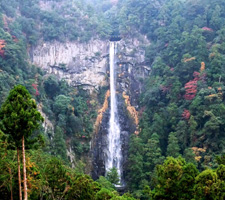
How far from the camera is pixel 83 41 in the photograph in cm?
3741

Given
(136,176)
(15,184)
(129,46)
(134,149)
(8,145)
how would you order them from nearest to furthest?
(8,145) < (15,184) < (136,176) < (134,149) < (129,46)

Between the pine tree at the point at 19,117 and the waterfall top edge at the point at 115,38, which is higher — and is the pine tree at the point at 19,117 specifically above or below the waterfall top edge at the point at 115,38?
below

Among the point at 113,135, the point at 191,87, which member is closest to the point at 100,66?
the point at 113,135

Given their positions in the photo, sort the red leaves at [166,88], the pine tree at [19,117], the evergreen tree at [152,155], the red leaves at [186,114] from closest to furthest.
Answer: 1. the pine tree at [19,117]
2. the evergreen tree at [152,155]
3. the red leaves at [186,114]
4. the red leaves at [166,88]

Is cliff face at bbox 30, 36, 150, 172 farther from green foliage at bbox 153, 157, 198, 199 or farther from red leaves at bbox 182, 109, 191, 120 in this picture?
green foliage at bbox 153, 157, 198, 199

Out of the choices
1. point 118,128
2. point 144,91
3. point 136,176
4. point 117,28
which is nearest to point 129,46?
point 117,28

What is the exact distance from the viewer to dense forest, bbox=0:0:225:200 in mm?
16000

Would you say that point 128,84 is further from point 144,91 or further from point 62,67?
point 62,67

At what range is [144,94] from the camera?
3341 centimetres

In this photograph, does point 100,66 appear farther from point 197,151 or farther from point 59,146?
point 197,151

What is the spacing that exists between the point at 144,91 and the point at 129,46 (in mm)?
7296

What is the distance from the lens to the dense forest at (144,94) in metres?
16.0

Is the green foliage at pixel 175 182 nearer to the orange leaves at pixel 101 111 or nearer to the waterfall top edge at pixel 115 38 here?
the orange leaves at pixel 101 111

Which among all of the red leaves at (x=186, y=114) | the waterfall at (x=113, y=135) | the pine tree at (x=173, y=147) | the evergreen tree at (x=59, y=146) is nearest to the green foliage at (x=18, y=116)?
the evergreen tree at (x=59, y=146)
